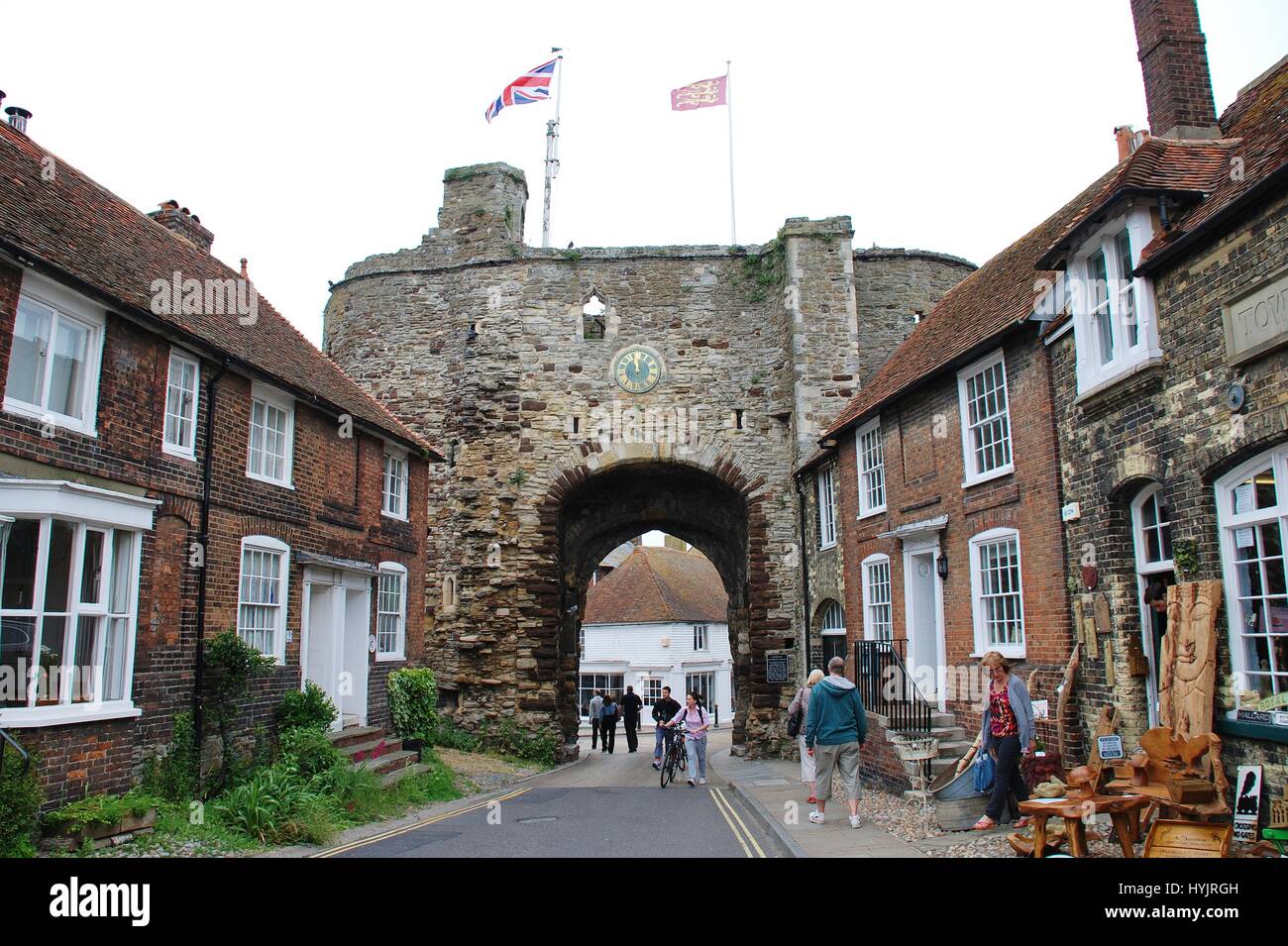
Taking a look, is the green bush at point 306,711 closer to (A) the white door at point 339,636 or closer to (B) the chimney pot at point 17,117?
(A) the white door at point 339,636

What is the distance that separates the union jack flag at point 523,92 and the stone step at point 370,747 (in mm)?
16464

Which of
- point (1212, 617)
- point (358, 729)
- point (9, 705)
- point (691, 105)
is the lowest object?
point (358, 729)

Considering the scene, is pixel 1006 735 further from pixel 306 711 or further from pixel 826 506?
pixel 826 506

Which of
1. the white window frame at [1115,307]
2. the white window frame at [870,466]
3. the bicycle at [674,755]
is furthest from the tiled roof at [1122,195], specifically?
the bicycle at [674,755]

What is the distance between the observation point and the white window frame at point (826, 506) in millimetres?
18812

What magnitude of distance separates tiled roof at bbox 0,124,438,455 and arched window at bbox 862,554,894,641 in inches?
351

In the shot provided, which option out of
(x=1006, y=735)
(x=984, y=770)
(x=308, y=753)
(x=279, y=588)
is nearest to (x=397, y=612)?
(x=279, y=588)

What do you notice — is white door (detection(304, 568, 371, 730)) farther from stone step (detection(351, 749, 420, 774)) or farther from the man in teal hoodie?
the man in teal hoodie

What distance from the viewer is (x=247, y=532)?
12.5 m

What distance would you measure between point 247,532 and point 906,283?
1611cm

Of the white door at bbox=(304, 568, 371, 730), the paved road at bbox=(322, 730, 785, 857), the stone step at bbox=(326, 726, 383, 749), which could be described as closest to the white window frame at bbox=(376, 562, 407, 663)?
the white door at bbox=(304, 568, 371, 730)

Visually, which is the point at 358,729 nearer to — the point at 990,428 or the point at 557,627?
the point at 557,627
